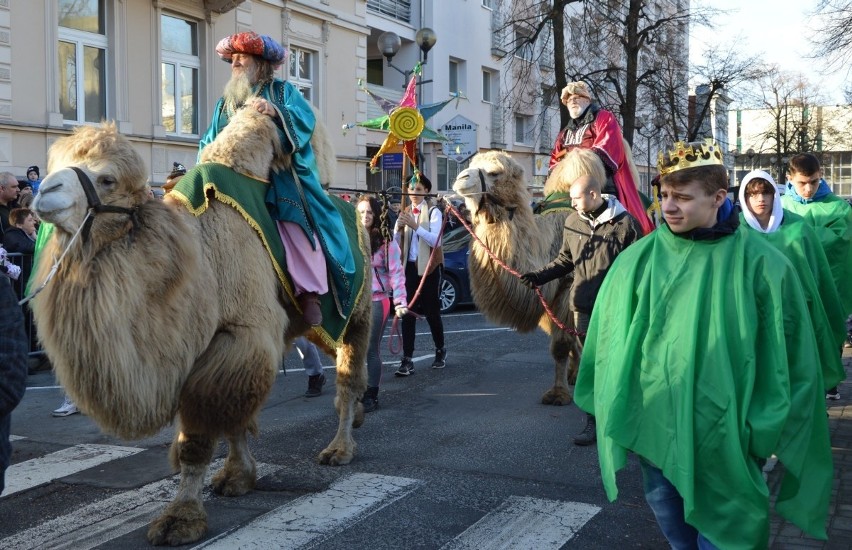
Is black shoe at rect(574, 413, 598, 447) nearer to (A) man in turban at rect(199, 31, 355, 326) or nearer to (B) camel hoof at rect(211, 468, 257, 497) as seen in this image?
(A) man in turban at rect(199, 31, 355, 326)

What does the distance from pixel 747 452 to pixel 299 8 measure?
20.3 m

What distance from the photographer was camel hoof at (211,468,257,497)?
17.1 ft

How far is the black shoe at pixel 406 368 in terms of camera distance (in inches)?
369

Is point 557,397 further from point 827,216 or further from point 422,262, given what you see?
point 827,216

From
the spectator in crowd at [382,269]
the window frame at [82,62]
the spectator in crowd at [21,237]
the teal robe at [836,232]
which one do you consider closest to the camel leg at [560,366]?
the spectator in crowd at [382,269]

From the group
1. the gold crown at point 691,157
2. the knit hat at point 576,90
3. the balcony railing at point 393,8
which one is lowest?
the gold crown at point 691,157

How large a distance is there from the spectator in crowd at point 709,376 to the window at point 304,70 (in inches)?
768

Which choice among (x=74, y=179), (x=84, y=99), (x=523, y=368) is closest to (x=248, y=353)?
(x=74, y=179)

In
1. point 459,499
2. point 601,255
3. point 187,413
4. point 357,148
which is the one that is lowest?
point 459,499

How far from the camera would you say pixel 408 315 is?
9414 millimetres

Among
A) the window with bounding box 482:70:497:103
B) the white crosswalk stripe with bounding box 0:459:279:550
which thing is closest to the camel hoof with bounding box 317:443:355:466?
the white crosswalk stripe with bounding box 0:459:279:550

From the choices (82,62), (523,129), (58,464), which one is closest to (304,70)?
(82,62)

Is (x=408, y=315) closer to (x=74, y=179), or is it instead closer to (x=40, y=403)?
(x=40, y=403)

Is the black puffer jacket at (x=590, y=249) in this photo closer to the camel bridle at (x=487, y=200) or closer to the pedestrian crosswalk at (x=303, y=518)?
the camel bridle at (x=487, y=200)
